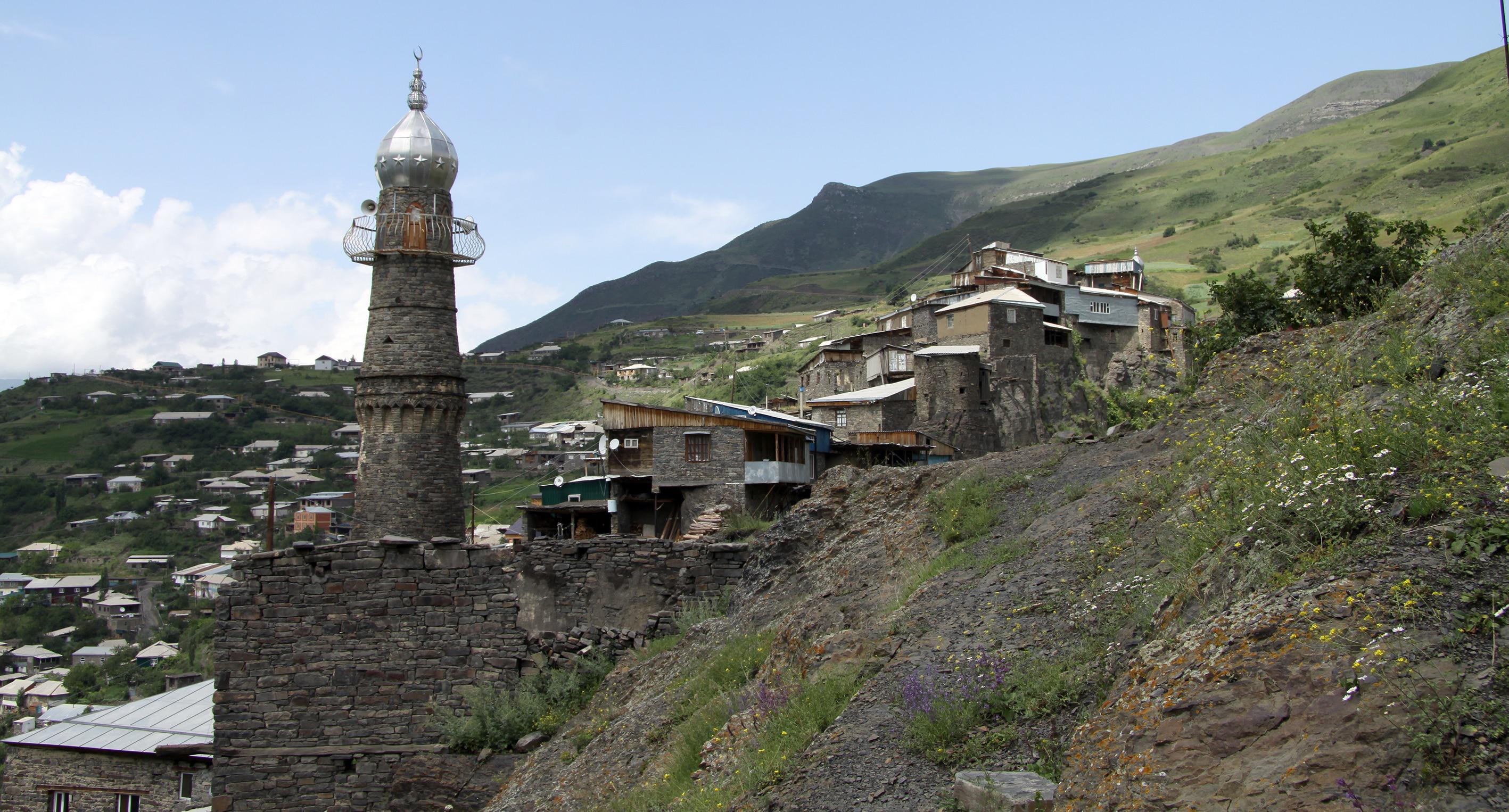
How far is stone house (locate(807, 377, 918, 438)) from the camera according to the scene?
34562 mm

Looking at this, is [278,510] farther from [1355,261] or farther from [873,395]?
[1355,261]

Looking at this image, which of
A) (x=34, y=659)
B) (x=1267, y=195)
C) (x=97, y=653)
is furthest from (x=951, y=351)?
(x=1267, y=195)

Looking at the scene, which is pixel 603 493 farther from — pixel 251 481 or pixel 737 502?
pixel 251 481

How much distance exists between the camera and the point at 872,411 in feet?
114

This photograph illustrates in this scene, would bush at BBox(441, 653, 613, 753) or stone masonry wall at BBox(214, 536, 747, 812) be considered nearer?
bush at BBox(441, 653, 613, 753)

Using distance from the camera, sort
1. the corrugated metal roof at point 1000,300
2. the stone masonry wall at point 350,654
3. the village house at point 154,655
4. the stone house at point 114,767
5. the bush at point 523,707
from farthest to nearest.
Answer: the village house at point 154,655, the corrugated metal roof at point 1000,300, the stone house at point 114,767, the stone masonry wall at point 350,654, the bush at point 523,707

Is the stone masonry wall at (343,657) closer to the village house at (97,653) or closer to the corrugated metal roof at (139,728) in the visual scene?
the corrugated metal roof at (139,728)

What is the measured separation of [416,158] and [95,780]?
14.6 m

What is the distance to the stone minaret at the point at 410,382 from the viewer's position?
24125 millimetres

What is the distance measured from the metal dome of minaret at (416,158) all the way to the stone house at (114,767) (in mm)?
11981

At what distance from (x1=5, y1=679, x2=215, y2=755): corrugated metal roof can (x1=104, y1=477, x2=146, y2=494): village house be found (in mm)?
86366

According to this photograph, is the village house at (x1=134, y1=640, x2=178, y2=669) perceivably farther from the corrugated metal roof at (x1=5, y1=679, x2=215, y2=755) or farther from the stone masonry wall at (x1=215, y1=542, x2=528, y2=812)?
the stone masonry wall at (x1=215, y1=542, x2=528, y2=812)

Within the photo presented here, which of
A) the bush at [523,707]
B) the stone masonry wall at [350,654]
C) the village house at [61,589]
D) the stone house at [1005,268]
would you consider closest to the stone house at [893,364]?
the stone house at [1005,268]

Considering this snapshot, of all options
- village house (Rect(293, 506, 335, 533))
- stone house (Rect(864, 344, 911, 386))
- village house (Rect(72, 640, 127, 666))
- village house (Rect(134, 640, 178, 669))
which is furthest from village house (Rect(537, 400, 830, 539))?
village house (Rect(72, 640, 127, 666))
